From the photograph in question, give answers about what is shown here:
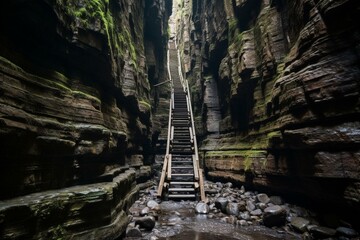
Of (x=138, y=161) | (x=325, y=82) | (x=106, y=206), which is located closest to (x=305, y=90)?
(x=325, y=82)

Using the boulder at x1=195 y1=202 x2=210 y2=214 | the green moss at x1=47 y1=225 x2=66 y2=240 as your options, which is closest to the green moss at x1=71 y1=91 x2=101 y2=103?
the green moss at x1=47 y1=225 x2=66 y2=240

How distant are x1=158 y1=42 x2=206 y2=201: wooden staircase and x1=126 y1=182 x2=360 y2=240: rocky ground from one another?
1037mm

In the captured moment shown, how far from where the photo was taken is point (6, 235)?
297cm

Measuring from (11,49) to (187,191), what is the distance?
25.1 ft

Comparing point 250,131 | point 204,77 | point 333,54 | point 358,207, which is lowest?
point 358,207

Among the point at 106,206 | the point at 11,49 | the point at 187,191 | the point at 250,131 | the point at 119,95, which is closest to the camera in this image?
the point at 11,49

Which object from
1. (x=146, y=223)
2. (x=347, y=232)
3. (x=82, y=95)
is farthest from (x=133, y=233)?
(x=347, y=232)

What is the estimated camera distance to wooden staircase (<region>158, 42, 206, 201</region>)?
9.56 metres

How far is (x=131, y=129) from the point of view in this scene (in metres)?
10.5

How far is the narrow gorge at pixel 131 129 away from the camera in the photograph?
384cm

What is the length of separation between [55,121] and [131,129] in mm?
5910

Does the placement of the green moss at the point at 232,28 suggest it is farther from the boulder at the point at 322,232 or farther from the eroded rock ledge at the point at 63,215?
the eroded rock ledge at the point at 63,215

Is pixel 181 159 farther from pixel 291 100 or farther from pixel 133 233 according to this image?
pixel 291 100

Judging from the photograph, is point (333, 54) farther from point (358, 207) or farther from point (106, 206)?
point (106, 206)
